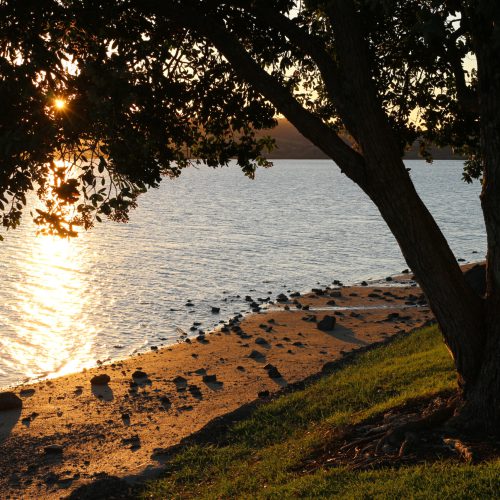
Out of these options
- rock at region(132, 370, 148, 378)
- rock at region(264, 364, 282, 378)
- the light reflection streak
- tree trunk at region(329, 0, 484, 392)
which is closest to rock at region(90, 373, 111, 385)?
rock at region(132, 370, 148, 378)

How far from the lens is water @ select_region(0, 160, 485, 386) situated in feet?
97.5

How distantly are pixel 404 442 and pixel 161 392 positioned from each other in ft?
38.8

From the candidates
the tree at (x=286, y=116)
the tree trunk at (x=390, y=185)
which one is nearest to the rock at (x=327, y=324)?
the tree at (x=286, y=116)

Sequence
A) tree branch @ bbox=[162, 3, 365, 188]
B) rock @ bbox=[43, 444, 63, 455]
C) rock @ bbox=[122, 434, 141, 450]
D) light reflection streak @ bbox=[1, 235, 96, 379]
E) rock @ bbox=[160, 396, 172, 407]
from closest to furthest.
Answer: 1. tree branch @ bbox=[162, 3, 365, 188]
2. rock @ bbox=[43, 444, 63, 455]
3. rock @ bbox=[122, 434, 141, 450]
4. rock @ bbox=[160, 396, 172, 407]
5. light reflection streak @ bbox=[1, 235, 96, 379]

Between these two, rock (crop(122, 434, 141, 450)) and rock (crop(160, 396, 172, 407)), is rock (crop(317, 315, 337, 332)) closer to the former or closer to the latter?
rock (crop(160, 396, 172, 407))

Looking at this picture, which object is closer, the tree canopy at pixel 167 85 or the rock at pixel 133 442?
the tree canopy at pixel 167 85

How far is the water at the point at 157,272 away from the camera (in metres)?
29.7

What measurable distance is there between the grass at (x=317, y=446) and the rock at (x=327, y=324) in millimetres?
8508

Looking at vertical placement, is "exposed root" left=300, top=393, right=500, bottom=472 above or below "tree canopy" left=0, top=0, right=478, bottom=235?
below

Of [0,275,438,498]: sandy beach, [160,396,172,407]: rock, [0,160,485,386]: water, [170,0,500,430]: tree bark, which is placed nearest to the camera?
[170,0,500,430]: tree bark

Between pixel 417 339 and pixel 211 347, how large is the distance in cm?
879

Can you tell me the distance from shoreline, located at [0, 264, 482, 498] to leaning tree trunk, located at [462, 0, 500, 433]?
22.0 ft

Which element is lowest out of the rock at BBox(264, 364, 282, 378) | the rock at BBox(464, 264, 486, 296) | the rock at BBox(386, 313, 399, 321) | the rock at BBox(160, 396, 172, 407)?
the rock at BBox(160, 396, 172, 407)

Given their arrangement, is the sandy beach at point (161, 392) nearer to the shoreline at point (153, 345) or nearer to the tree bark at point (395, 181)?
the shoreline at point (153, 345)
